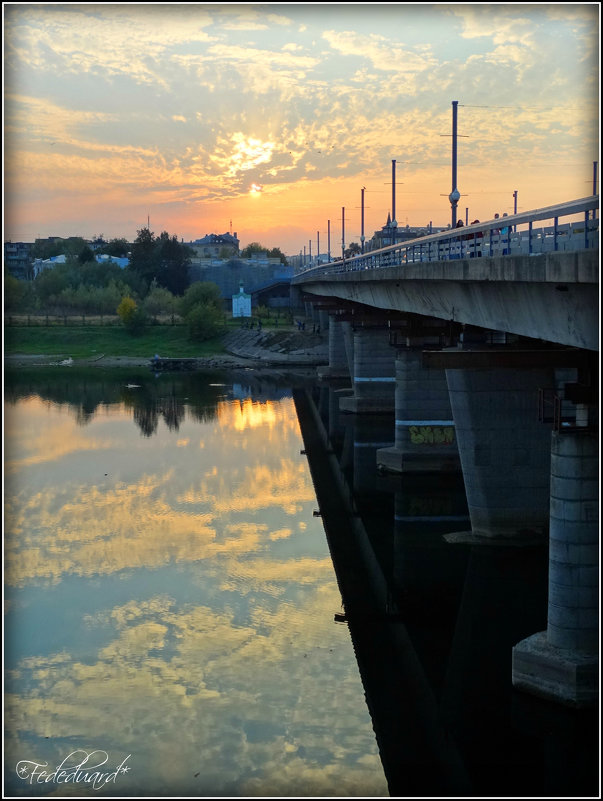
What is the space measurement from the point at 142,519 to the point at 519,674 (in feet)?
61.3

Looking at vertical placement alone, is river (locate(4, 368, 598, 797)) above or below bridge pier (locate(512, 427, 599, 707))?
below

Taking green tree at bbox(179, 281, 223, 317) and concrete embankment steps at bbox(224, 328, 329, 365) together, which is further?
green tree at bbox(179, 281, 223, 317)

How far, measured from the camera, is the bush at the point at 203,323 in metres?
117

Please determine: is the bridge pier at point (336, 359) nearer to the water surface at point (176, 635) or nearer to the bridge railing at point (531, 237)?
the water surface at point (176, 635)

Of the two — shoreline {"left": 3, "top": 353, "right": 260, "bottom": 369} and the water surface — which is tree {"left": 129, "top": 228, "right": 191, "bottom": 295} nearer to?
shoreline {"left": 3, "top": 353, "right": 260, "bottom": 369}

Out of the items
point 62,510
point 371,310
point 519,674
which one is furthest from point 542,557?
point 371,310

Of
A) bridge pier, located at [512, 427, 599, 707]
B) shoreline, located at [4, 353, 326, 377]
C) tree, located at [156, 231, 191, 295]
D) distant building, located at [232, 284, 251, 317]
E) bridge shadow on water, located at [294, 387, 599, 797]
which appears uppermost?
tree, located at [156, 231, 191, 295]

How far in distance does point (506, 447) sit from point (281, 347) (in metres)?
79.1

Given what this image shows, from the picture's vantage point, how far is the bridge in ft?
60.8

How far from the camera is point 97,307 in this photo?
145 m

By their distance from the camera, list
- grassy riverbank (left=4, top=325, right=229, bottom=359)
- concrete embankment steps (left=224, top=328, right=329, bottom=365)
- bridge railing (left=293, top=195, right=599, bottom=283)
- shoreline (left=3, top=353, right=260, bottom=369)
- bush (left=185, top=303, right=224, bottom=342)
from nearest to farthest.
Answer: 1. bridge railing (left=293, top=195, right=599, bottom=283)
2. concrete embankment steps (left=224, top=328, right=329, bottom=365)
3. shoreline (left=3, top=353, right=260, bottom=369)
4. grassy riverbank (left=4, top=325, right=229, bottom=359)
5. bush (left=185, top=303, right=224, bottom=342)

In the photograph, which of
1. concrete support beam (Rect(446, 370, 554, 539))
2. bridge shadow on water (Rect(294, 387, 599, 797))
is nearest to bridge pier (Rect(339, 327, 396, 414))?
bridge shadow on water (Rect(294, 387, 599, 797))

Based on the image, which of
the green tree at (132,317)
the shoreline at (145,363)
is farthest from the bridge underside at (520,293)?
the green tree at (132,317)

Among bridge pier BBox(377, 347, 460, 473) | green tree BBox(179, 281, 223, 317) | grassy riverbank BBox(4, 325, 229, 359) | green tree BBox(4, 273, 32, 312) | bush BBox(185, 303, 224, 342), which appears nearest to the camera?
bridge pier BBox(377, 347, 460, 473)
